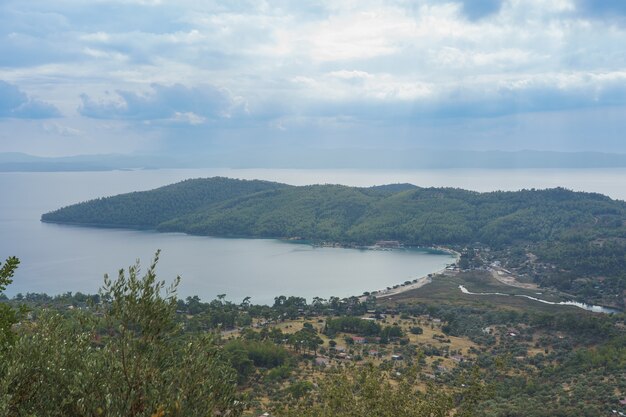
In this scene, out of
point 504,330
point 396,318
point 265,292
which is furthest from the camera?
point 265,292

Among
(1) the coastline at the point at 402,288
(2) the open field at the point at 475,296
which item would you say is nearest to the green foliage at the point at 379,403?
(2) the open field at the point at 475,296

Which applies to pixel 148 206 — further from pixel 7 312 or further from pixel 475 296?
pixel 7 312

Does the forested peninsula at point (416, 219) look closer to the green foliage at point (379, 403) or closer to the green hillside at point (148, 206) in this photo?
the green hillside at point (148, 206)

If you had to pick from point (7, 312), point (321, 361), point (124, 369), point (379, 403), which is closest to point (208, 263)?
point (321, 361)

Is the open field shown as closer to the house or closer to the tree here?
the house

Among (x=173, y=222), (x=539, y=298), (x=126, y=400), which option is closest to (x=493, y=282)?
(x=539, y=298)

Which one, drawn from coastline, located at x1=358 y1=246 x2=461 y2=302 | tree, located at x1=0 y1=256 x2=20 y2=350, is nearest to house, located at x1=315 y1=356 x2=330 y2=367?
tree, located at x1=0 y1=256 x2=20 y2=350

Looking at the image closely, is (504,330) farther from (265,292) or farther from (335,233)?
(335,233)

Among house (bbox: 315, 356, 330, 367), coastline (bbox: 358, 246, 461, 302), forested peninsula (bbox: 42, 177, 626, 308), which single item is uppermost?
forested peninsula (bbox: 42, 177, 626, 308)
